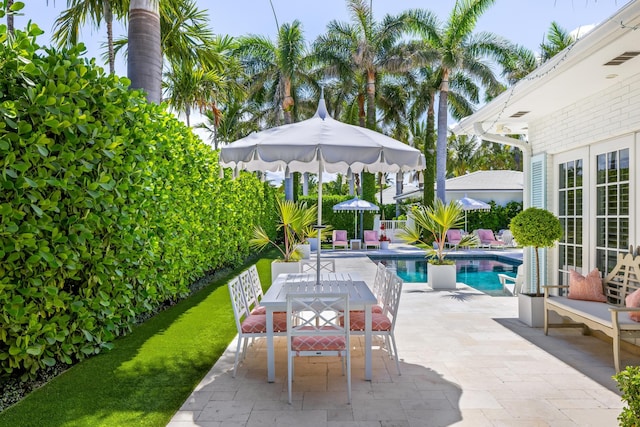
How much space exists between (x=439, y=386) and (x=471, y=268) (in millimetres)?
11927

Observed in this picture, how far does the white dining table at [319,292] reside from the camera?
4379 millimetres

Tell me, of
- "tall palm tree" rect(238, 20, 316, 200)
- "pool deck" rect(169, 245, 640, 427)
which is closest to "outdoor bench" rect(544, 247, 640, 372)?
"pool deck" rect(169, 245, 640, 427)

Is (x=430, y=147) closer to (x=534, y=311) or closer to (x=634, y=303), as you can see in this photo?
(x=534, y=311)

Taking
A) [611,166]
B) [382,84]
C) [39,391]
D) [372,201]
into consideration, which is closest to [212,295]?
[39,391]

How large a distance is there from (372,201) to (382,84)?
8645mm

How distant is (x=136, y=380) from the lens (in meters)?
4.31

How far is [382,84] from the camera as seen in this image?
28.3m

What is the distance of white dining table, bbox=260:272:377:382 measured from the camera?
438 centimetres

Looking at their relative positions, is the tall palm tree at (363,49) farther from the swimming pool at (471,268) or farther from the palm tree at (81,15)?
the palm tree at (81,15)

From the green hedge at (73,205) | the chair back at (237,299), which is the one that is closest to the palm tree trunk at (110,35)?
the green hedge at (73,205)

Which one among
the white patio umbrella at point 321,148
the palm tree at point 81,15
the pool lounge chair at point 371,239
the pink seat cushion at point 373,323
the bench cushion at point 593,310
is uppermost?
the palm tree at point 81,15

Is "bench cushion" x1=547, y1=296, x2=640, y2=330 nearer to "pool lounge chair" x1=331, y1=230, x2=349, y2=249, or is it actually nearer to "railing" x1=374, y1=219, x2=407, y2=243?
"pool lounge chair" x1=331, y1=230, x2=349, y2=249

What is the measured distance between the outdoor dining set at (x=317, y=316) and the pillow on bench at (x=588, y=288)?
254 centimetres

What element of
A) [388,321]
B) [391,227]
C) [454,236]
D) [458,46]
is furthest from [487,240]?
[388,321]
